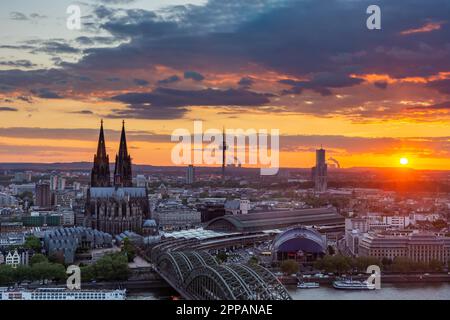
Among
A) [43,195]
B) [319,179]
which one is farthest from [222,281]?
[43,195]

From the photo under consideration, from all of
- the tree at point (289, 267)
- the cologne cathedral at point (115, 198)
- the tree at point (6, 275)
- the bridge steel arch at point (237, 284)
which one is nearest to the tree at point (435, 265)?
the tree at point (289, 267)

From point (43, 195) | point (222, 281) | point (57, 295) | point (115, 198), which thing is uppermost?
point (115, 198)

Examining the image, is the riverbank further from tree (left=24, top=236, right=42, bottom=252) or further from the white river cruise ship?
tree (left=24, top=236, right=42, bottom=252)

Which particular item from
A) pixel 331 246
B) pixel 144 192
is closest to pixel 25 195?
pixel 144 192

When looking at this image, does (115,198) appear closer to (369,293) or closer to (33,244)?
(33,244)

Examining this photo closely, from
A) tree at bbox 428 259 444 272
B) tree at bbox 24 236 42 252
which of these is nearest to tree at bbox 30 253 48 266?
tree at bbox 24 236 42 252
